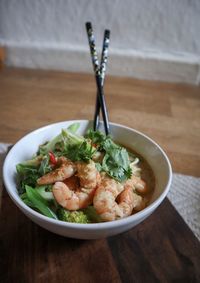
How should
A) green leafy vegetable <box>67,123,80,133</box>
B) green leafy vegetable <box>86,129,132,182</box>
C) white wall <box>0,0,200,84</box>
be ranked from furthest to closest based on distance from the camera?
white wall <box>0,0,200,84</box>, green leafy vegetable <box>67,123,80,133</box>, green leafy vegetable <box>86,129,132,182</box>

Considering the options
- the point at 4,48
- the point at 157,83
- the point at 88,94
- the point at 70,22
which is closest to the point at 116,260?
the point at 88,94

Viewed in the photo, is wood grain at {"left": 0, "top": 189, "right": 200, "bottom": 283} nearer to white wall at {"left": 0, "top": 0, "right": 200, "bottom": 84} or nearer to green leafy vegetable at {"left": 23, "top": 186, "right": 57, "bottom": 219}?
green leafy vegetable at {"left": 23, "top": 186, "right": 57, "bottom": 219}

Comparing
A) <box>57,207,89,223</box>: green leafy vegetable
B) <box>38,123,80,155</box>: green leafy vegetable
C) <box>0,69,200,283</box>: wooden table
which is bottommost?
<box>0,69,200,283</box>: wooden table

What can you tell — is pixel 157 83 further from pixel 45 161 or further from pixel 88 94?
pixel 45 161

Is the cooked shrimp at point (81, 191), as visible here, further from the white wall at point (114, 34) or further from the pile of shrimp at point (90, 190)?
the white wall at point (114, 34)

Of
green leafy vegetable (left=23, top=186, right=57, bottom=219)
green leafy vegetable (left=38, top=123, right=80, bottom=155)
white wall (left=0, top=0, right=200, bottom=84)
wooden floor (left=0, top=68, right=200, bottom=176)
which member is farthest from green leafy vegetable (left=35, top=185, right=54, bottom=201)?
white wall (left=0, top=0, right=200, bottom=84)
